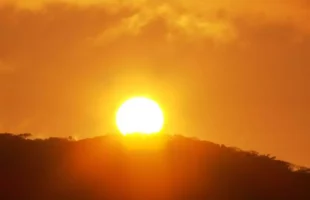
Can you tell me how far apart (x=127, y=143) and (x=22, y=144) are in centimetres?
565

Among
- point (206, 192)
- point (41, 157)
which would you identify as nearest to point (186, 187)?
point (206, 192)

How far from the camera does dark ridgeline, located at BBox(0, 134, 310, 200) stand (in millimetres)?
71438

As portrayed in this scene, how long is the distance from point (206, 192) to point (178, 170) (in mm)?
2274

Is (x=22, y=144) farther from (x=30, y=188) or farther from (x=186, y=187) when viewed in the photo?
(x=186, y=187)

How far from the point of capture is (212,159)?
74.8 meters

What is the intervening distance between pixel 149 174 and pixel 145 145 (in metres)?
2.01

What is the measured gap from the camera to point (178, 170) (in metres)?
73.8

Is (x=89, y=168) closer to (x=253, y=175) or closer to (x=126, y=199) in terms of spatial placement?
(x=126, y=199)

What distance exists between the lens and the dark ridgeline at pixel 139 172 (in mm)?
71438

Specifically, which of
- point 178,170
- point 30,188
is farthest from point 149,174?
point 30,188

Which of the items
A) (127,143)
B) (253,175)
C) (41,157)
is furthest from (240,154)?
(41,157)

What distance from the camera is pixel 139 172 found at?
7300 cm

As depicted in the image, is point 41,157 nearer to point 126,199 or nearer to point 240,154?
point 126,199

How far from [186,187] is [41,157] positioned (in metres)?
7.88
